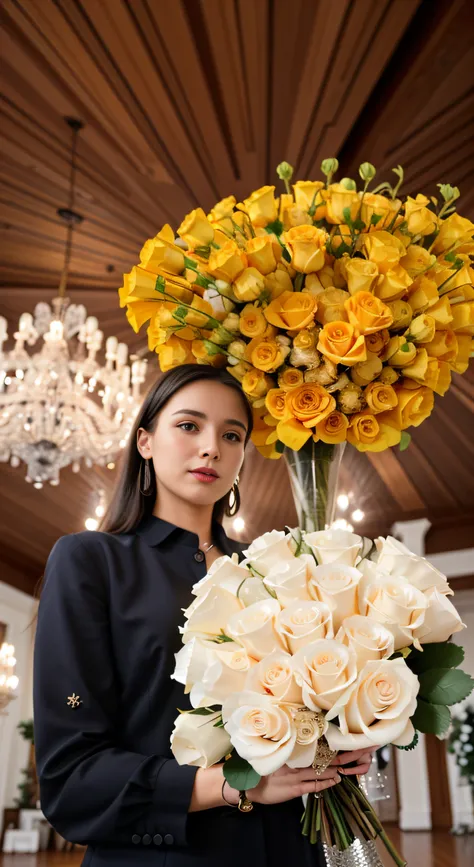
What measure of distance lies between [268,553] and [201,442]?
423 millimetres

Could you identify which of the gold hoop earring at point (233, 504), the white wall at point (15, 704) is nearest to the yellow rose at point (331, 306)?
the gold hoop earring at point (233, 504)

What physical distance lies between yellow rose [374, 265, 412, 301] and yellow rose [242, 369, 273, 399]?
0.81ft

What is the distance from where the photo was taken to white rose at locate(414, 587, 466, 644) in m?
0.93

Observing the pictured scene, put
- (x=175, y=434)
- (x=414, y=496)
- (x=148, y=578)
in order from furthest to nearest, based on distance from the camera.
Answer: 1. (x=414, y=496)
2. (x=175, y=434)
3. (x=148, y=578)

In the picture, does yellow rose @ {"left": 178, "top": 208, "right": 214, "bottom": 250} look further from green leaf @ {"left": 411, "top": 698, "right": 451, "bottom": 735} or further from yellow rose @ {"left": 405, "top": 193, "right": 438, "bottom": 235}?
green leaf @ {"left": 411, "top": 698, "right": 451, "bottom": 735}

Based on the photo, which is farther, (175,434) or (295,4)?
(295,4)

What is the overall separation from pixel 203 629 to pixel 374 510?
8.53 meters

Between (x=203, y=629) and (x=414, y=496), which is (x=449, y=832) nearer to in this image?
(x=414, y=496)

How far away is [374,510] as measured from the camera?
30.4 ft

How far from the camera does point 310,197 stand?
144cm

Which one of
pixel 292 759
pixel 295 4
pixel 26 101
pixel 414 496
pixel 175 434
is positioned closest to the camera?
pixel 292 759

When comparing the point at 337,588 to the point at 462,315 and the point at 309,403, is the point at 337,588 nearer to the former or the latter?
the point at 309,403

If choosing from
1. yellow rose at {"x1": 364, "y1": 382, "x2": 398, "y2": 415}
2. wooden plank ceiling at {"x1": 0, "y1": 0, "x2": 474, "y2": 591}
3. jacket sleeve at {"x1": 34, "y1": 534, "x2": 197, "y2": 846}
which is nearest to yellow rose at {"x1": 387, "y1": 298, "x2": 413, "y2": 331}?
yellow rose at {"x1": 364, "y1": 382, "x2": 398, "y2": 415}

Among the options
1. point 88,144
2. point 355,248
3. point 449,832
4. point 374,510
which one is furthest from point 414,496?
point 355,248
